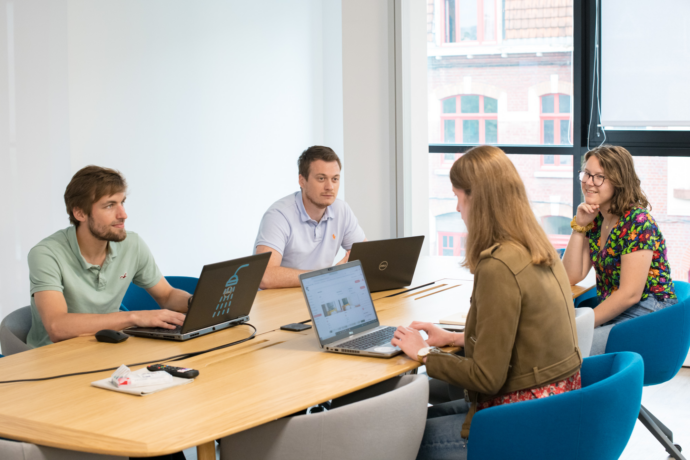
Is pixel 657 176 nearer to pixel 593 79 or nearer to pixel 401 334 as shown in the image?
pixel 593 79

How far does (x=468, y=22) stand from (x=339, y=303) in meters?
3.91

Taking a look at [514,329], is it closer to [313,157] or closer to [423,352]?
[423,352]

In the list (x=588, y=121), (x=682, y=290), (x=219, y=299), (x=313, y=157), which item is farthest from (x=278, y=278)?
(x=588, y=121)

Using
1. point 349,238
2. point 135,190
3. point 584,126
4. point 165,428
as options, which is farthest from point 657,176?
point 165,428

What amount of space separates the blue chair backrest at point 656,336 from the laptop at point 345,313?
1.06 metres

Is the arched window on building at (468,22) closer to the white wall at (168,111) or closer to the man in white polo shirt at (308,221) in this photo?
the white wall at (168,111)

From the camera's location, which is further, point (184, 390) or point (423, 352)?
point (423, 352)

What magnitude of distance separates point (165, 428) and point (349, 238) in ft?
7.41

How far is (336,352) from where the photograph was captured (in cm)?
216

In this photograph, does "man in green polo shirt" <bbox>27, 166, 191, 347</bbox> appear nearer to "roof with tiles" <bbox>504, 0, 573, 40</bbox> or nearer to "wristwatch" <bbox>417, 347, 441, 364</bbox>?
"wristwatch" <bbox>417, 347, 441, 364</bbox>

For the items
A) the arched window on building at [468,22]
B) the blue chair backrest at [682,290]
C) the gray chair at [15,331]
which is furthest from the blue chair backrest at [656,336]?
the arched window on building at [468,22]

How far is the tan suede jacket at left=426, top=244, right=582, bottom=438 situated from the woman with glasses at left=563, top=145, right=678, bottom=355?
111cm

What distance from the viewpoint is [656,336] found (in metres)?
→ 2.76


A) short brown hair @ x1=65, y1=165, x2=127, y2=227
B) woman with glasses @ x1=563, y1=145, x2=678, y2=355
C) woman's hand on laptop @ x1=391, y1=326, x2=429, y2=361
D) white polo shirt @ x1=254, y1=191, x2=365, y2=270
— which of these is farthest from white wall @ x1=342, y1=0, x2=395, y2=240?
Answer: woman's hand on laptop @ x1=391, y1=326, x2=429, y2=361
